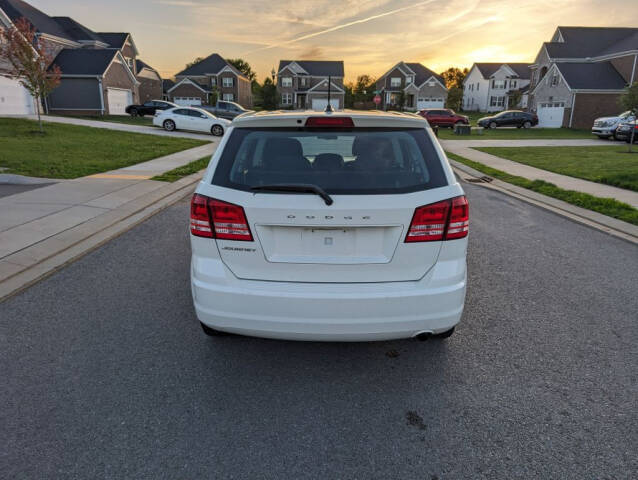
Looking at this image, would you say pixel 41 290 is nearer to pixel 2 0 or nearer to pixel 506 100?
pixel 2 0

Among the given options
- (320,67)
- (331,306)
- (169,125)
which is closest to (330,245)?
(331,306)

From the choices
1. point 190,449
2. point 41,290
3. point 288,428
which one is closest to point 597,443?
point 288,428

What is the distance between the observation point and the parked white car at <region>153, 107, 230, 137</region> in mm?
27812

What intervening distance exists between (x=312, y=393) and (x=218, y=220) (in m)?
1.30

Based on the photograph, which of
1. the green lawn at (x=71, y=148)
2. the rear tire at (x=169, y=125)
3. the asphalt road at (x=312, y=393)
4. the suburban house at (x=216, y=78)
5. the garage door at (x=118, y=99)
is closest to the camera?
the asphalt road at (x=312, y=393)

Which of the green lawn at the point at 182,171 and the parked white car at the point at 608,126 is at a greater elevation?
the parked white car at the point at 608,126

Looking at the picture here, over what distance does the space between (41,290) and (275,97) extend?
74.5 metres

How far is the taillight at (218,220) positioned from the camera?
2.94 m

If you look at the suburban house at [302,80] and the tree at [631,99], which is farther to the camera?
the suburban house at [302,80]

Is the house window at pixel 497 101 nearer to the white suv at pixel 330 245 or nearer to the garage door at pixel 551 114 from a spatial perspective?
the garage door at pixel 551 114

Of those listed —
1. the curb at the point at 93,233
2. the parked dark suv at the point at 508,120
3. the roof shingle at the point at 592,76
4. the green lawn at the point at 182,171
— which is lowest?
the curb at the point at 93,233

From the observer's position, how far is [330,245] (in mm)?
2934

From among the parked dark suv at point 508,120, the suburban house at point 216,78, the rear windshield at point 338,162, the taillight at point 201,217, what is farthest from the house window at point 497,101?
the taillight at point 201,217

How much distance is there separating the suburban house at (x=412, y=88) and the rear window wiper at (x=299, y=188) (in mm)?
75249
